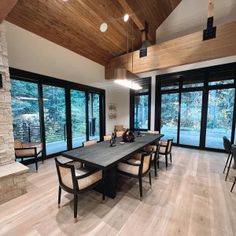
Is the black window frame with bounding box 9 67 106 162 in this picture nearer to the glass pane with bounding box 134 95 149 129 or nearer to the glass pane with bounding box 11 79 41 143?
the glass pane with bounding box 11 79 41 143

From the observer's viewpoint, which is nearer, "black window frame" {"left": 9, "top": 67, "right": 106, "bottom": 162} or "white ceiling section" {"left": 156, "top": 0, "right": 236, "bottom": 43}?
"black window frame" {"left": 9, "top": 67, "right": 106, "bottom": 162}

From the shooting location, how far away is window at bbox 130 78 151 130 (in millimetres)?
5809

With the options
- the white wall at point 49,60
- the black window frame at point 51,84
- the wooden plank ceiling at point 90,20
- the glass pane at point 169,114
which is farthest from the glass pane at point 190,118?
the black window frame at point 51,84

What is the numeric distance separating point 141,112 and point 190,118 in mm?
2032

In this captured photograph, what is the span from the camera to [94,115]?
220 inches

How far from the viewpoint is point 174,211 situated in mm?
1897

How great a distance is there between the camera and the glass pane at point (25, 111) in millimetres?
3314

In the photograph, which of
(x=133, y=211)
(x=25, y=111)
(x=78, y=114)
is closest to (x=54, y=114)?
(x=25, y=111)

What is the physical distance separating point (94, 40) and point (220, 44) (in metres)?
3.34

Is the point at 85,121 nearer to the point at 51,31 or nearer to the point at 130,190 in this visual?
the point at 51,31

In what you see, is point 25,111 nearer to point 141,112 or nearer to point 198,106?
point 141,112

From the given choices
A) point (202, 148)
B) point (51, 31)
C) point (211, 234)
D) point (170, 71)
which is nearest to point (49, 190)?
point (211, 234)

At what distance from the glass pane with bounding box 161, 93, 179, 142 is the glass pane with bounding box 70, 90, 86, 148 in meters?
3.17

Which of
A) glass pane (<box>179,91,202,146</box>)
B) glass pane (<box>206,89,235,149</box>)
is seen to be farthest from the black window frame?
glass pane (<box>206,89,235,149</box>)
